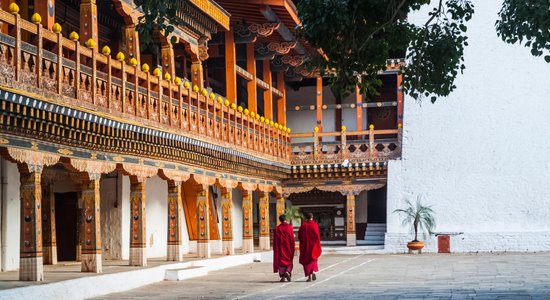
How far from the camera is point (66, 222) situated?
18.1 m

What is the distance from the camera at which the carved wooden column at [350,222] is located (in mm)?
25406

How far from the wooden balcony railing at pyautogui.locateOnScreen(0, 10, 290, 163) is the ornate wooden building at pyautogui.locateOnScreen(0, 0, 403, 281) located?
0.03m

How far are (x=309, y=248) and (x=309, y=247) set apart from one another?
0.09 ft

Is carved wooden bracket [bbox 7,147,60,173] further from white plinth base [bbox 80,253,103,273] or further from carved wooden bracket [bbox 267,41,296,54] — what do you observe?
carved wooden bracket [bbox 267,41,296,54]

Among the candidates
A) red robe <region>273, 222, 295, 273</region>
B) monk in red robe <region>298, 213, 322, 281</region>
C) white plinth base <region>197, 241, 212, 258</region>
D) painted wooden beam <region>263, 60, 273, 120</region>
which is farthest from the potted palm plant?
red robe <region>273, 222, 295, 273</region>

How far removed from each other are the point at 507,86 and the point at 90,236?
16233mm

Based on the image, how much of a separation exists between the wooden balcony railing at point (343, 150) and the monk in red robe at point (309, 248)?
9811 millimetres

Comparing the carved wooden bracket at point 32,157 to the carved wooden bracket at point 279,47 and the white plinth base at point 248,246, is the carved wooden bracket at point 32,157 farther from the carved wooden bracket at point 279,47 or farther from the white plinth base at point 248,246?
the carved wooden bracket at point 279,47

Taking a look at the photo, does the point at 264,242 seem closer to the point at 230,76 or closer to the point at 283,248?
the point at 230,76

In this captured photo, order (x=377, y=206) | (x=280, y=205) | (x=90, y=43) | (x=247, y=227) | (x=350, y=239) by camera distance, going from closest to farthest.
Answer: (x=90, y=43) < (x=247, y=227) < (x=350, y=239) < (x=280, y=205) < (x=377, y=206)

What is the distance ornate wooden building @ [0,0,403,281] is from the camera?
11836 millimetres

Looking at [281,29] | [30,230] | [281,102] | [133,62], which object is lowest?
[30,230]

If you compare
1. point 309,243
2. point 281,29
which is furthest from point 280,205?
point 309,243

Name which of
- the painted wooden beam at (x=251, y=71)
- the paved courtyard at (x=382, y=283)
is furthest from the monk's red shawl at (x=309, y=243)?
the painted wooden beam at (x=251, y=71)
